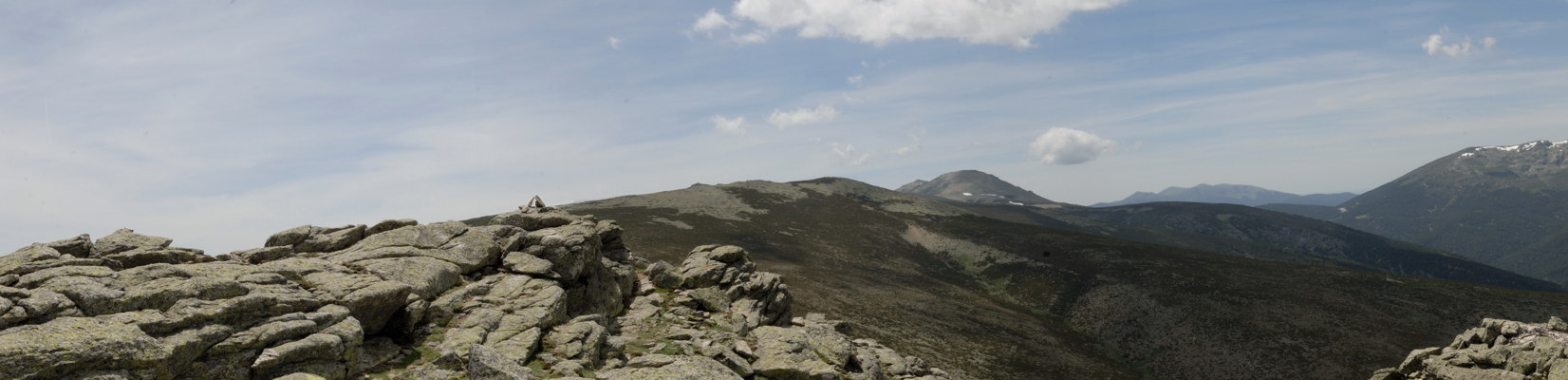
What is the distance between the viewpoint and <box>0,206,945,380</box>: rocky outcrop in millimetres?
17547

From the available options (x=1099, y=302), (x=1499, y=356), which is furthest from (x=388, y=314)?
(x=1099, y=302)

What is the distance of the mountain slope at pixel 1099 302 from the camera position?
78062 millimetres

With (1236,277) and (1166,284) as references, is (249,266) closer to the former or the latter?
(1166,284)

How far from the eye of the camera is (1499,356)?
32.2 m

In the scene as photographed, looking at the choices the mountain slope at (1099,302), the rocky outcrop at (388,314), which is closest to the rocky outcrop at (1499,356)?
the rocky outcrop at (388,314)

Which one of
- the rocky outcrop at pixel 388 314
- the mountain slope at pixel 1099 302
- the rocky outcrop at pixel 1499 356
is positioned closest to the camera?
the rocky outcrop at pixel 388 314

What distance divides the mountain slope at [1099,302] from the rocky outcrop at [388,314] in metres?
41.5

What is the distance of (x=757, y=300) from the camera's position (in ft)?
137

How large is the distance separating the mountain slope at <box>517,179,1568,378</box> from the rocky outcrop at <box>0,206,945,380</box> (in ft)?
136

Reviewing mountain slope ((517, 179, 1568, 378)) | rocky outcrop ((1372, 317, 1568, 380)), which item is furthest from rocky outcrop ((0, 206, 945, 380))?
mountain slope ((517, 179, 1568, 378))

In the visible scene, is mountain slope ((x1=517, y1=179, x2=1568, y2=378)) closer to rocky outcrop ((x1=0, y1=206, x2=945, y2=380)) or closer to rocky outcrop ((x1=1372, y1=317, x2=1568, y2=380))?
rocky outcrop ((x1=1372, y1=317, x2=1568, y2=380))

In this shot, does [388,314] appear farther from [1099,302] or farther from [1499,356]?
[1099,302]

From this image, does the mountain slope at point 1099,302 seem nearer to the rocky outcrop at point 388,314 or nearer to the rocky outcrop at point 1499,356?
the rocky outcrop at point 1499,356

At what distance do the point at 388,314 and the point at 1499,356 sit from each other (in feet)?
167
